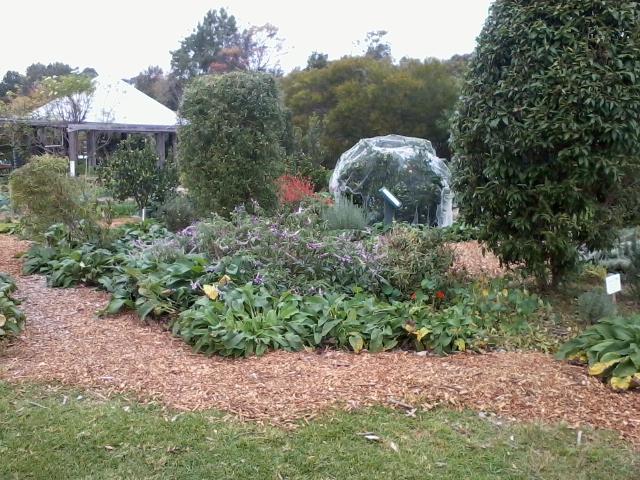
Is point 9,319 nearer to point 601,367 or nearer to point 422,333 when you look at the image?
point 422,333

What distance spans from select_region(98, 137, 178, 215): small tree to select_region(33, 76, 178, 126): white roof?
1331cm

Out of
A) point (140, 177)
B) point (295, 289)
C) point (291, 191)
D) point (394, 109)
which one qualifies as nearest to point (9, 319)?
point (295, 289)

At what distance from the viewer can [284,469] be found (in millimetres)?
3115

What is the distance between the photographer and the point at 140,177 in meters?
11.8

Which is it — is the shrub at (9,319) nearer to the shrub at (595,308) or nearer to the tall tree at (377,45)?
the shrub at (595,308)

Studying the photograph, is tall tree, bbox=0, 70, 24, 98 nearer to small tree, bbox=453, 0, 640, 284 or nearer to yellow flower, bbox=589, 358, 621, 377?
small tree, bbox=453, 0, 640, 284

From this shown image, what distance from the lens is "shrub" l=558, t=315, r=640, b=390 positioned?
401 cm

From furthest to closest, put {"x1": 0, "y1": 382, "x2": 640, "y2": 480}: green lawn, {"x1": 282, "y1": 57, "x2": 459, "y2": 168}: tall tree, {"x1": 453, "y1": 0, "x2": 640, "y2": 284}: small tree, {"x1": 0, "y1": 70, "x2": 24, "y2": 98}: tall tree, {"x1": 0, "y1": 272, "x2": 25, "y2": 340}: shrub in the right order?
{"x1": 0, "y1": 70, "x2": 24, "y2": 98}: tall tree, {"x1": 282, "y1": 57, "x2": 459, "y2": 168}: tall tree, {"x1": 453, "y1": 0, "x2": 640, "y2": 284}: small tree, {"x1": 0, "y1": 272, "x2": 25, "y2": 340}: shrub, {"x1": 0, "y1": 382, "x2": 640, "y2": 480}: green lawn

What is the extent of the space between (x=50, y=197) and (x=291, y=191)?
460 centimetres

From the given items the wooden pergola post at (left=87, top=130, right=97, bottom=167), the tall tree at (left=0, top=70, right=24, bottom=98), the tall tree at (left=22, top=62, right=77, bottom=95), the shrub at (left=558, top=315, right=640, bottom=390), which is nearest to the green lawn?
the shrub at (left=558, top=315, right=640, bottom=390)

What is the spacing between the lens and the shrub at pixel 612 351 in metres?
4.01

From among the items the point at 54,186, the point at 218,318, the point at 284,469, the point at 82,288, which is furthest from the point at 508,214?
the point at 54,186

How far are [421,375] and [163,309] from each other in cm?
224

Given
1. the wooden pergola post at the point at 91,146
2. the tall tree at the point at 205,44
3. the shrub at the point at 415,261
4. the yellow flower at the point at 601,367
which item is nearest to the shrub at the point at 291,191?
the shrub at the point at 415,261
